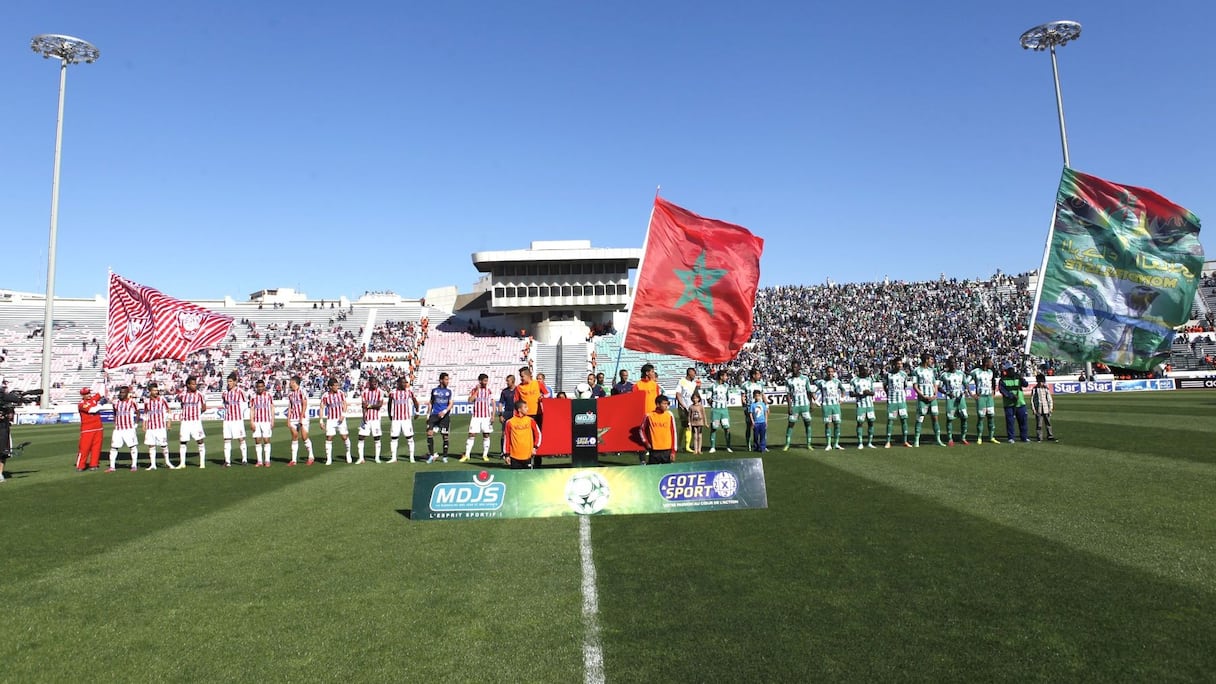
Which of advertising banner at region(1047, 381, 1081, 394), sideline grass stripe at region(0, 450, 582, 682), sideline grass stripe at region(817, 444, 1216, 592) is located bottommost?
sideline grass stripe at region(0, 450, 582, 682)

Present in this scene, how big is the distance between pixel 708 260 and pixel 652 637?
6.87 metres

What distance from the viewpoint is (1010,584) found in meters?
6.26

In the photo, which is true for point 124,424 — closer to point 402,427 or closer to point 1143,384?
point 402,427

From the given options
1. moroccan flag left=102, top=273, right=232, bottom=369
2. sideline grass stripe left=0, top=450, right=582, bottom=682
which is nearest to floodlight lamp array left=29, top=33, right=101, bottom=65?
moroccan flag left=102, top=273, right=232, bottom=369

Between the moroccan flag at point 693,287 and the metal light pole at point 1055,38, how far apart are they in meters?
31.7

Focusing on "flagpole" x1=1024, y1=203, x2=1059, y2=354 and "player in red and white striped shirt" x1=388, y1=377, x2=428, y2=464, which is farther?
"player in red and white striped shirt" x1=388, y1=377, x2=428, y2=464

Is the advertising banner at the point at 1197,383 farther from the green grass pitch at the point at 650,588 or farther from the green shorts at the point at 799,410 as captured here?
the green grass pitch at the point at 650,588

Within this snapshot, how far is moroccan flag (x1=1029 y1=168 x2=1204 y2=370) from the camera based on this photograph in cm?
1109

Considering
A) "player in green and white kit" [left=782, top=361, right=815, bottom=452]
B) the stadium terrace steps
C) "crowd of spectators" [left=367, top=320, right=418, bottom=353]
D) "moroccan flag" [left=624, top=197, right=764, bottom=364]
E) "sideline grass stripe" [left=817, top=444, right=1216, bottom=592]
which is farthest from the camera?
"crowd of spectators" [left=367, top=320, right=418, bottom=353]

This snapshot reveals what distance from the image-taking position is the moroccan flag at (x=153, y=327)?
53.1ft

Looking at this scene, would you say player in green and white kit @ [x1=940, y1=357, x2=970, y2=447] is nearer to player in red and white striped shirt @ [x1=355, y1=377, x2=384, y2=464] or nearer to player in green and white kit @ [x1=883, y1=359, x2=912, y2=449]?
player in green and white kit @ [x1=883, y1=359, x2=912, y2=449]

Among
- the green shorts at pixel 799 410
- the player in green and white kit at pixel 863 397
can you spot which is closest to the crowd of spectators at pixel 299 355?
the green shorts at pixel 799 410

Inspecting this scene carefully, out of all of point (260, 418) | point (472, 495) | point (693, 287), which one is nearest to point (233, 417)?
point (260, 418)

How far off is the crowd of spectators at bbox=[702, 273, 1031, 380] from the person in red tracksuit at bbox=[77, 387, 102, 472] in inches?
1389
